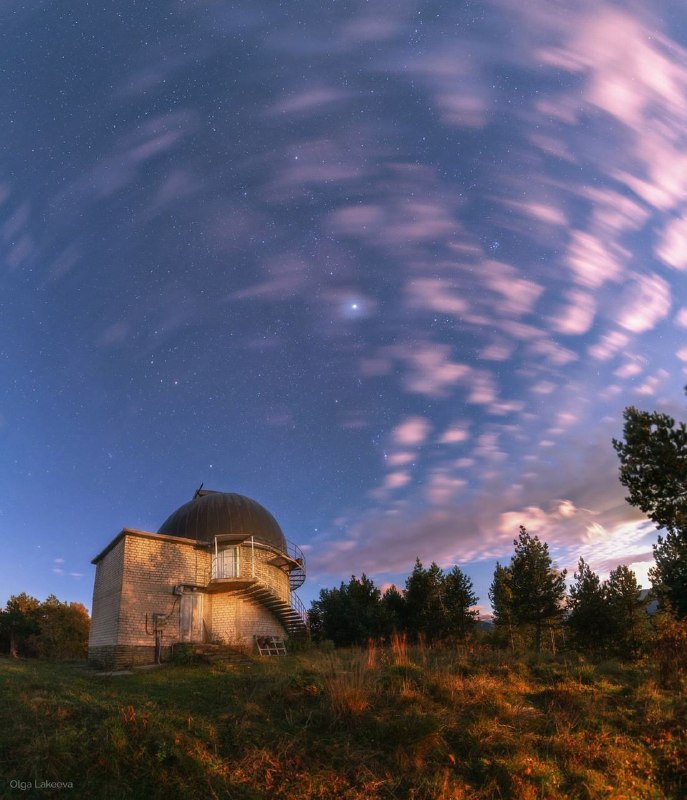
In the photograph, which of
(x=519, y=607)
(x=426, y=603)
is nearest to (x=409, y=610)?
(x=426, y=603)

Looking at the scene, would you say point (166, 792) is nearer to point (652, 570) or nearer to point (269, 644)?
point (269, 644)

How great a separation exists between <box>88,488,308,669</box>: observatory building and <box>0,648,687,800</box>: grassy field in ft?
37.8

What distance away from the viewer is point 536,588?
3484 centimetres

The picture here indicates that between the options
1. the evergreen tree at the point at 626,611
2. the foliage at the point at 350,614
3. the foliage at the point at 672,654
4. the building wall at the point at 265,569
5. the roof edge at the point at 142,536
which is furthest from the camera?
the foliage at the point at 350,614

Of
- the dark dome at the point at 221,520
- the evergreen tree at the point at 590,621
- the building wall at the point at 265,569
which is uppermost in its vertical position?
the dark dome at the point at 221,520

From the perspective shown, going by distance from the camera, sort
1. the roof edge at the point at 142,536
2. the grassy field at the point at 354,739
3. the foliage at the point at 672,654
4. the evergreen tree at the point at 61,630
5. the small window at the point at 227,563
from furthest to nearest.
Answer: the evergreen tree at the point at 61,630 < the small window at the point at 227,563 < the roof edge at the point at 142,536 < the foliage at the point at 672,654 < the grassy field at the point at 354,739

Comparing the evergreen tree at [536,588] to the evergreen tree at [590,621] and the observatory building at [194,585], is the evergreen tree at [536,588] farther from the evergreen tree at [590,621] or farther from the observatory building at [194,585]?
the observatory building at [194,585]

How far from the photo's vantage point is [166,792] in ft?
19.0

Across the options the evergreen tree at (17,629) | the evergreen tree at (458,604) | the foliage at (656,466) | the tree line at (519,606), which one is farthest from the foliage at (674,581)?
the evergreen tree at (17,629)

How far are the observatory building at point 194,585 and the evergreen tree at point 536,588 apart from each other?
1667 centimetres

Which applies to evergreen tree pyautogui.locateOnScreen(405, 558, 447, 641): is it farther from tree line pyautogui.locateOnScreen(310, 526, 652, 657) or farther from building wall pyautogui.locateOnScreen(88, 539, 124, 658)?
building wall pyautogui.locateOnScreen(88, 539, 124, 658)

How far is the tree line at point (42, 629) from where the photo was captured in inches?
1587

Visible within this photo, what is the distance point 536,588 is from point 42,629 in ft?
134

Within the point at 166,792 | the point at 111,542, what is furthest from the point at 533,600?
the point at 166,792
